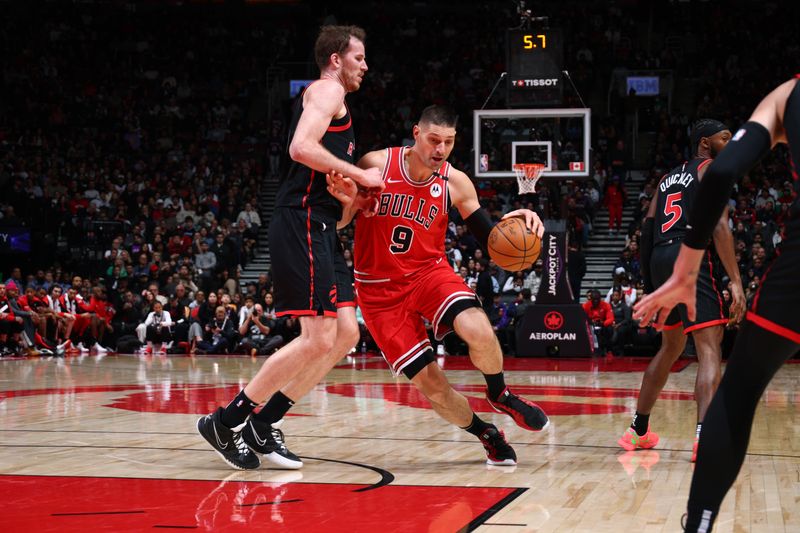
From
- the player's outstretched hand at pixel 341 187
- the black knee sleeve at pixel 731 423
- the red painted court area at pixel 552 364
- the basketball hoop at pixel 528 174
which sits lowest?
the red painted court area at pixel 552 364

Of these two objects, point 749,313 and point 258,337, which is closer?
point 749,313

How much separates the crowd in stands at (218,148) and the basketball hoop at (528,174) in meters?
1.13

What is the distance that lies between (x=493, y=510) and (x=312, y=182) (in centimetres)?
184

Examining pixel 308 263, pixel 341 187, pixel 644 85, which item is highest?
pixel 644 85

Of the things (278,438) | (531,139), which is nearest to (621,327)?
(531,139)

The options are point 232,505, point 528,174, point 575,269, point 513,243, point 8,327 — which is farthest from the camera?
point 575,269

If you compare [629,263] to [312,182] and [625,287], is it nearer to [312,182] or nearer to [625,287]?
[625,287]

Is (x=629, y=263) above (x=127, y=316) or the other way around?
above

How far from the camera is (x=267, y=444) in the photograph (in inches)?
184

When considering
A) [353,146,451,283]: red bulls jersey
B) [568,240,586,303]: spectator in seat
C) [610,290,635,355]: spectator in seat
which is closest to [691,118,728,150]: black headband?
[353,146,451,283]: red bulls jersey

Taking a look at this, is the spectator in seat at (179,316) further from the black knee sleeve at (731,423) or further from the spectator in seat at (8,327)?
the black knee sleeve at (731,423)

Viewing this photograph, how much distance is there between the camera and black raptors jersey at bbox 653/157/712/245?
520 cm

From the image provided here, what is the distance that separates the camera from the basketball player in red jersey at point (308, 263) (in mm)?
4523

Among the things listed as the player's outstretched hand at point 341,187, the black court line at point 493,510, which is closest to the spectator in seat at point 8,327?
the player's outstretched hand at point 341,187
